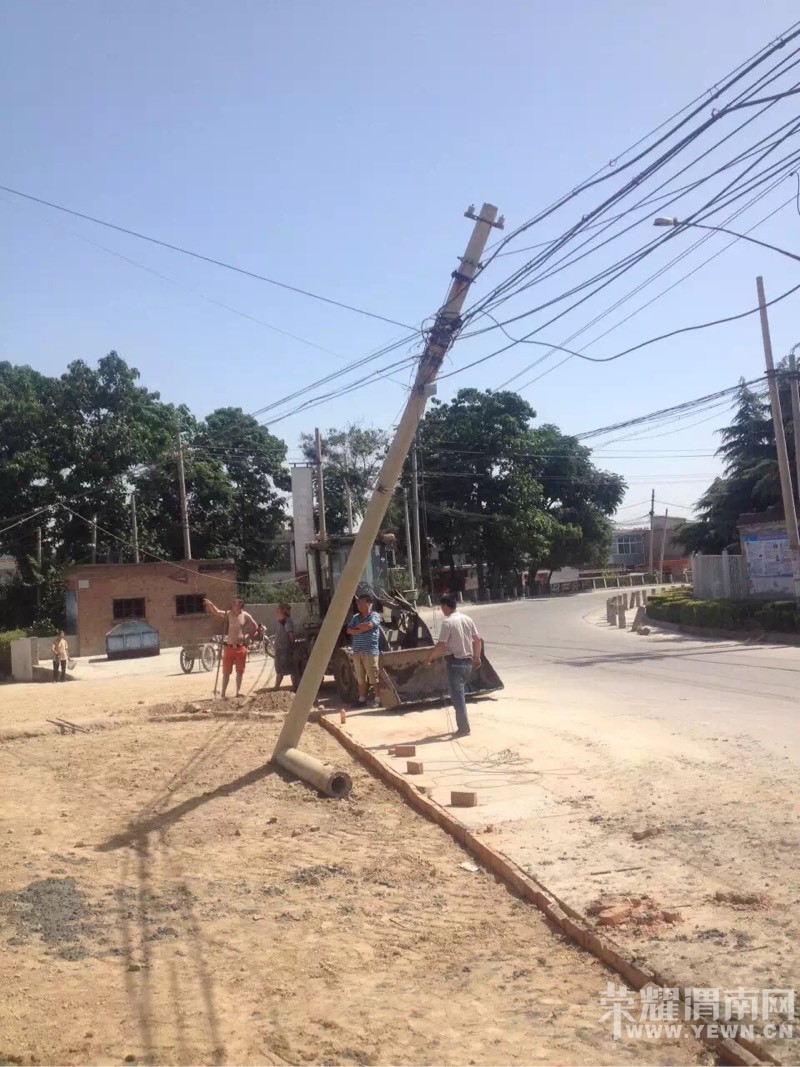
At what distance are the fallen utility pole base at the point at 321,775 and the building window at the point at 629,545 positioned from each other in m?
Result: 99.3

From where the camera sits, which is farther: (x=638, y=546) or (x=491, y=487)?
(x=638, y=546)

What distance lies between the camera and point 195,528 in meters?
50.2

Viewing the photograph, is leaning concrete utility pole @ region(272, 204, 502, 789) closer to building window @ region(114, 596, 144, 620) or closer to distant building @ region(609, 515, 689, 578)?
building window @ region(114, 596, 144, 620)

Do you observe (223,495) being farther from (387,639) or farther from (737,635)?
(387,639)

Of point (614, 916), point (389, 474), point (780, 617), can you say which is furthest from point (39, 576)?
point (614, 916)

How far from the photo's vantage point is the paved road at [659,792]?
16.8ft

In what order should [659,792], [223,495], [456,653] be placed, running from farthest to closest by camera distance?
[223,495], [456,653], [659,792]

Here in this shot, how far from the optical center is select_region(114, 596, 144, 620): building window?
127 feet

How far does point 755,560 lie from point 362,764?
2532cm

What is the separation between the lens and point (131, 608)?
1534 inches

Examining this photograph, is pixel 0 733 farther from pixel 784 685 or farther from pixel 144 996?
pixel 784 685

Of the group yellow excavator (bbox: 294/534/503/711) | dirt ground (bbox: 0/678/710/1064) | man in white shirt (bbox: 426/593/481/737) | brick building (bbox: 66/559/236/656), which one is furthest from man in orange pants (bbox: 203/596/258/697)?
brick building (bbox: 66/559/236/656)

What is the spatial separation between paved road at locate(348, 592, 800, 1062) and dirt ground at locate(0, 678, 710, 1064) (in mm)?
602

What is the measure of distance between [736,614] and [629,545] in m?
81.3
